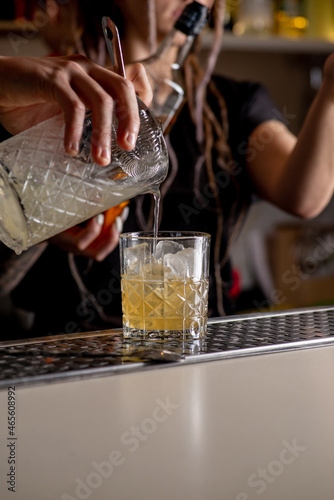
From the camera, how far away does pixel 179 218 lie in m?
1.26

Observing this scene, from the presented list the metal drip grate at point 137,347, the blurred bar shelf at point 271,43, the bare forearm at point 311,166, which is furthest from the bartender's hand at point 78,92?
the blurred bar shelf at point 271,43

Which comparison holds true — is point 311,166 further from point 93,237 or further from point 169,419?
point 169,419

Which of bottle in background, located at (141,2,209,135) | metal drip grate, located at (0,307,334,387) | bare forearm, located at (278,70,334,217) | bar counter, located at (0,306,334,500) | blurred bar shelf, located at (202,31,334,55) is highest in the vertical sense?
blurred bar shelf, located at (202,31,334,55)

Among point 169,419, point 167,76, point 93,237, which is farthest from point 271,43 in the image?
point 169,419

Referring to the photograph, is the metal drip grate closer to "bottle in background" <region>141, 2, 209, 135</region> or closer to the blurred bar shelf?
"bottle in background" <region>141, 2, 209, 135</region>

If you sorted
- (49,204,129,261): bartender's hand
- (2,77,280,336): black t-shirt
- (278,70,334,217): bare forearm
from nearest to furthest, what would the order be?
(49,204,129,261): bartender's hand, (278,70,334,217): bare forearm, (2,77,280,336): black t-shirt

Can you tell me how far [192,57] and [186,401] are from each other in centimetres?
106

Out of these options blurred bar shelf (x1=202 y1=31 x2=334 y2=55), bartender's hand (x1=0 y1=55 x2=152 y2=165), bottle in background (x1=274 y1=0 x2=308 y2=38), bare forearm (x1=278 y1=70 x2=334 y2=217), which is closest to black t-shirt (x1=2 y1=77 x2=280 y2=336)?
bare forearm (x1=278 y1=70 x2=334 y2=217)

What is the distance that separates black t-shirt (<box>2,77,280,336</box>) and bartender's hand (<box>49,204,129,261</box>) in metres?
0.21

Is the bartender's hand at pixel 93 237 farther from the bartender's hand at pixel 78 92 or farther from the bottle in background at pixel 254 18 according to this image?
the bottle in background at pixel 254 18

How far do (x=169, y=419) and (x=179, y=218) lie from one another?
2.72 ft

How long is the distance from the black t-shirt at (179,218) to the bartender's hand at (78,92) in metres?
0.56

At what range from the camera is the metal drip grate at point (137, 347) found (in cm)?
46

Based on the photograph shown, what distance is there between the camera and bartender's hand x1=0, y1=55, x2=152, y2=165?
0.50 meters
